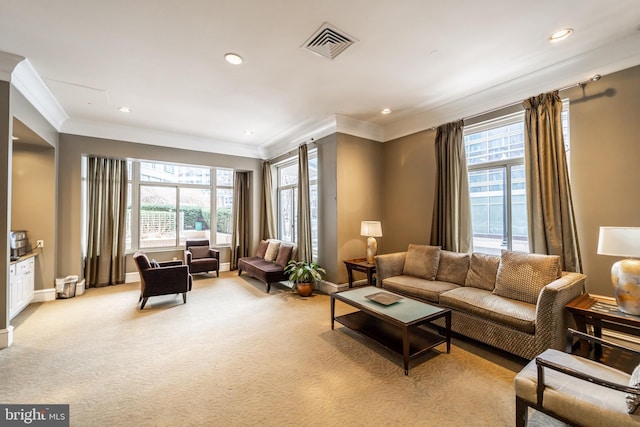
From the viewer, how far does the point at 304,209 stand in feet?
17.0

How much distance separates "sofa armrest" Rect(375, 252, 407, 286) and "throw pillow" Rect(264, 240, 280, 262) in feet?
8.22

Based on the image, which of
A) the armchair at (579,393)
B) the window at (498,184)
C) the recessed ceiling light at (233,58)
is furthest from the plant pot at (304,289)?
the recessed ceiling light at (233,58)

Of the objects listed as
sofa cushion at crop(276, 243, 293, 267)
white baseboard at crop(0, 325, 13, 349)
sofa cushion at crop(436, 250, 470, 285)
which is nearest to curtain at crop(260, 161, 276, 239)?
sofa cushion at crop(276, 243, 293, 267)

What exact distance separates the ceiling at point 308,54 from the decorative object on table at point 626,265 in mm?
1743

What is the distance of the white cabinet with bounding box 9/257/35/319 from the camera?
3.40m

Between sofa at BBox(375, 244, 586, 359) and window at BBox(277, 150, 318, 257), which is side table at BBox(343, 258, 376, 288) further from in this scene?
window at BBox(277, 150, 318, 257)

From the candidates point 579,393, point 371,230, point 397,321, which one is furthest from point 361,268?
point 579,393

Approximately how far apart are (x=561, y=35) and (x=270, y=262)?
5233 mm

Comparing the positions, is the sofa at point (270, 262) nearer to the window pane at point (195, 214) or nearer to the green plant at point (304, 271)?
the green plant at point (304, 271)

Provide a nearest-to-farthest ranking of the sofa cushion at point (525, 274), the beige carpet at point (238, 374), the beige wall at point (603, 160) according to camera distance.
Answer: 1. the beige carpet at point (238, 374)
2. the beige wall at point (603, 160)
3. the sofa cushion at point (525, 274)

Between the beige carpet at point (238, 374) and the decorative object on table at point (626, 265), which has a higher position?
the decorative object on table at point (626, 265)

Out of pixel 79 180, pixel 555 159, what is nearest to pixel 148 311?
pixel 79 180

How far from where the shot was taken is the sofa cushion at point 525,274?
8.84ft

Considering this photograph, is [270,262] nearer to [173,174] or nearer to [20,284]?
[173,174]
